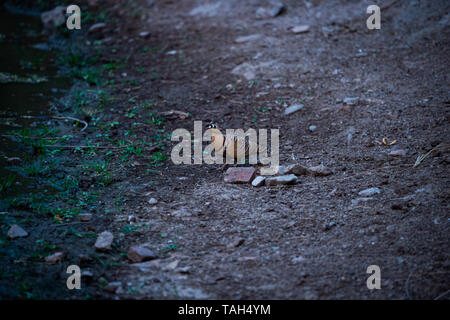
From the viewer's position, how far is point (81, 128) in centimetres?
404

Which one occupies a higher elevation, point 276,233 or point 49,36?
point 49,36

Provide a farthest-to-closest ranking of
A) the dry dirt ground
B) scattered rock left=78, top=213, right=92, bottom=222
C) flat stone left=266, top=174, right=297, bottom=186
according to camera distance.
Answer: flat stone left=266, top=174, right=297, bottom=186, scattered rock left=78, top=213, right=92, bottom=222, the dry dirt ground

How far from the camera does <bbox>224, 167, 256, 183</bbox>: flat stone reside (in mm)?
3232

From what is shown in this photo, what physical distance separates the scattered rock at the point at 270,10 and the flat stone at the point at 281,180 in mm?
3264

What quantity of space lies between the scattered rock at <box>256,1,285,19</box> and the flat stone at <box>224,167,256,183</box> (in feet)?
10.4

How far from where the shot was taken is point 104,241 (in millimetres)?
2559

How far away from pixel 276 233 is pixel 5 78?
3799 millimetres

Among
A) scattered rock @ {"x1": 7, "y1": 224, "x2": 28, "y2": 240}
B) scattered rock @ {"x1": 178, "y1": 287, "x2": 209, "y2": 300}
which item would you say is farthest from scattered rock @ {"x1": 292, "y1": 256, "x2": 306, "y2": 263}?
scattered rock @ {"x1": 7, "y1": 224, "x2": 28, "y2": 240}

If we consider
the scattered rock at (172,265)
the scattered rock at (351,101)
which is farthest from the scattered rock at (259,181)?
the scattered rock at (351,101)

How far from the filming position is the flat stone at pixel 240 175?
10.6 feet

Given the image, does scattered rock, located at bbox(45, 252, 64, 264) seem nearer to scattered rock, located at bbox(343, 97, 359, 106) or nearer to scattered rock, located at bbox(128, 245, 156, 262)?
scattered rock, located at bbox(128, 245, 156, 262)
